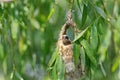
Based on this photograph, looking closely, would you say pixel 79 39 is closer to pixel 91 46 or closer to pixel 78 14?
pixel 91 46

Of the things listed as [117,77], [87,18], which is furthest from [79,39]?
[117,77]

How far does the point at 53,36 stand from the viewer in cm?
304

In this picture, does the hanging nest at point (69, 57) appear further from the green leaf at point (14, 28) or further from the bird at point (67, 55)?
the green leaf at point (14, 28)

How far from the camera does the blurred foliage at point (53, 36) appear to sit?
176 centimetres

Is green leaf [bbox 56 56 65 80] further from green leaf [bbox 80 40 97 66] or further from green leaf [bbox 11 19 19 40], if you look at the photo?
green leaf [bbox 11 19 19 40]

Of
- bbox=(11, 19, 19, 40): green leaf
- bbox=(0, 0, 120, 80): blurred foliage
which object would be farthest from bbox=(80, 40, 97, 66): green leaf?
bbox=(11, 19, 19, 40): green leaf

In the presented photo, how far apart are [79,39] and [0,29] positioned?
67cm

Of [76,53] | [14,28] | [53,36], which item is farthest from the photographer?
[53,36]

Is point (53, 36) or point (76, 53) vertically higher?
point (76, 53)

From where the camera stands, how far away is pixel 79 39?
1.73m

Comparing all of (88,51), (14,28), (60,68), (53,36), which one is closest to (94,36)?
(88,51)

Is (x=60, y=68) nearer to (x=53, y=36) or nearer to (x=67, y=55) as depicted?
(x=67, y=55)

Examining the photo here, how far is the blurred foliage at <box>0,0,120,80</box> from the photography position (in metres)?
1.76

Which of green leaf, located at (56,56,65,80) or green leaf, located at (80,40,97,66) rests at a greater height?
green leaf, located at (80,40,97,66)
